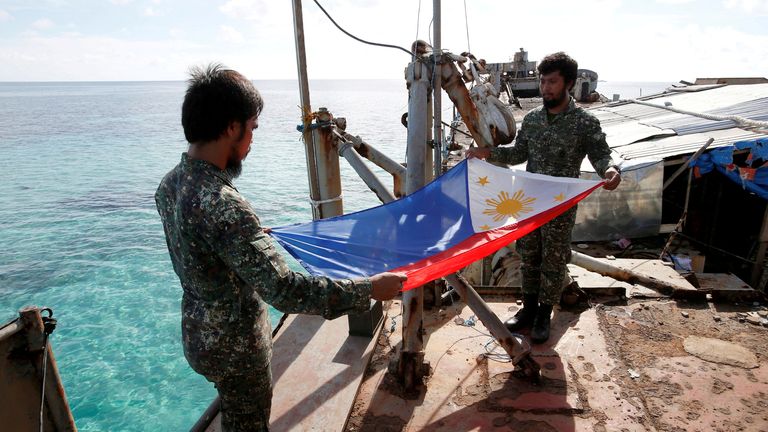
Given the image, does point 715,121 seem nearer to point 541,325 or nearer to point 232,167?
point 541,325

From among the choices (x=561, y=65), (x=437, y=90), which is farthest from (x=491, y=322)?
(x=561, y=65)

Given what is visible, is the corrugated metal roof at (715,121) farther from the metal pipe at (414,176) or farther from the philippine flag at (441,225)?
the metal pipe at (414,176)

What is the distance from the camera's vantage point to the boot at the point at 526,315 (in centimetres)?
438

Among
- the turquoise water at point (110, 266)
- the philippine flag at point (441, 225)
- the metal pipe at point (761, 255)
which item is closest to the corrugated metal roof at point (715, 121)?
the metal pipe at point (761, 255)

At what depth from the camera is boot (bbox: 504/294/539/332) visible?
4.38 m

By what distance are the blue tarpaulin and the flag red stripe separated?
17.9 ft

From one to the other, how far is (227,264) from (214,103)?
0.66 m

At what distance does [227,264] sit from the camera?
1.88 m

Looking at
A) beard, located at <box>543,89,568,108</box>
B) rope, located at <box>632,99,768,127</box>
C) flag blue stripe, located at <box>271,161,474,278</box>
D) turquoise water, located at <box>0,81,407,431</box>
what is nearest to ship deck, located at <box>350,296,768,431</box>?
flag blue stripe, located at <box>271,161,474,278</box>

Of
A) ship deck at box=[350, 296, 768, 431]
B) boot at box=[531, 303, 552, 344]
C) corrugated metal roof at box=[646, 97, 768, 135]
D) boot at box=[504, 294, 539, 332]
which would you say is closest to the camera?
ship deck at box=[350, 296, 768, 431]

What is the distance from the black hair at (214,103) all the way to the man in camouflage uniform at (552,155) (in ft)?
→ 7.92

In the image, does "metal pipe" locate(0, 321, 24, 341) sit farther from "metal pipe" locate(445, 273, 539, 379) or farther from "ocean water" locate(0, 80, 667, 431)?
"ocean water" locate(0, 80, 667, 431)

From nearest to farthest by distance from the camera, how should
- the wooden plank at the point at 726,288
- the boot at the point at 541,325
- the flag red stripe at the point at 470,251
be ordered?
the flag red stripe at the point at 470,251
the boot at the point at 541,325
the wooden plank at the point at 726,288

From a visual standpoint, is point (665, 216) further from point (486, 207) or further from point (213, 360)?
point (213, 360)
